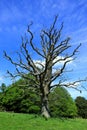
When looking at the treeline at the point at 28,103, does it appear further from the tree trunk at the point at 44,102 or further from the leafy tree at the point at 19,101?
the tree trunk at the point at 44,102

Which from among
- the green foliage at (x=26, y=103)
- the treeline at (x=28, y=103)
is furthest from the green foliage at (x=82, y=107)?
the green foliage at (x=26, y=103)

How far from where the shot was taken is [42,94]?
36000 millimetres

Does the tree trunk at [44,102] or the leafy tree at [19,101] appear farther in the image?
the leafy tree at [19,101]

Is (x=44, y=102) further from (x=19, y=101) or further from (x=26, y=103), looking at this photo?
(x=19, y=101)

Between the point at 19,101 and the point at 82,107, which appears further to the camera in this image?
the point at 82,107

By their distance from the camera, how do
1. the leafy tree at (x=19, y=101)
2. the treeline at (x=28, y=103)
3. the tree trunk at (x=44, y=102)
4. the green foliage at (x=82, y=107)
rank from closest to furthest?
the tree trunk at (x=44, y=102), the treeline at (x=28, y=103), the leafy tree at (x=19, y=101), the green foliage at (x=82, y=107)

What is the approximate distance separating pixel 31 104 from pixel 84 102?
44223mm

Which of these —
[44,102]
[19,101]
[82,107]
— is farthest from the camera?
[82,107]

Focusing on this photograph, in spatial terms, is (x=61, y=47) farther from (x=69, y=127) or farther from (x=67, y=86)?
(x=69, y=127)

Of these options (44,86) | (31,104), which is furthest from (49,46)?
(31,104)

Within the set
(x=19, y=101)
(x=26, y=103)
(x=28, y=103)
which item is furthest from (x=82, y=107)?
(x=26, y=103)

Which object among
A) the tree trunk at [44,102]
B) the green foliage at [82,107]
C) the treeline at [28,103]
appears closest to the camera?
the tree trunk at [44,102]

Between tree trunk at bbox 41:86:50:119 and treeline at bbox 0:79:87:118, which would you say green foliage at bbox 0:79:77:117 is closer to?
treeline at bbox 0:79:87:118

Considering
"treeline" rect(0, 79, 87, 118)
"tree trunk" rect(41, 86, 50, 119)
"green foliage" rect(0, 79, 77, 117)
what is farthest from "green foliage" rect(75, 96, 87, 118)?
"tree trunk" rect(41, 86, 50, 119)
